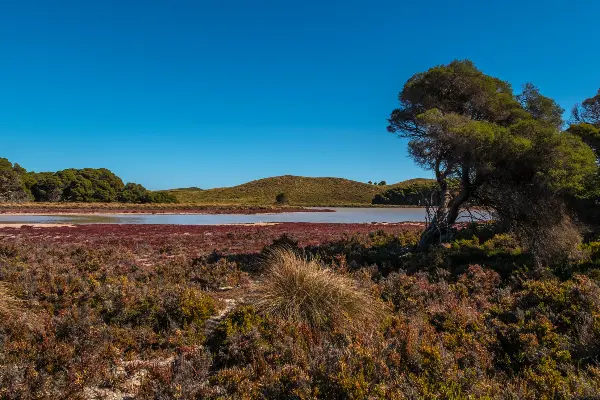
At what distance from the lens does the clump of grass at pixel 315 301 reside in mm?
5543

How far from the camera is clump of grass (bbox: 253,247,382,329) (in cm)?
554

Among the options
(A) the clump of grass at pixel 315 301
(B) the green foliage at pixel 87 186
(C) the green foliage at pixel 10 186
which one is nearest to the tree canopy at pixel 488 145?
(A) the clump of grass at pixel 315 301

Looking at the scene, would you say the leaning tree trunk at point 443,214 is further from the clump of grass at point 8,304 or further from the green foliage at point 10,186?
the green foliage at point 10,186

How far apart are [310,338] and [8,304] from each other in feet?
17.8

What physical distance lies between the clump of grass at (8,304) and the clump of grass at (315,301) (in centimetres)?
398

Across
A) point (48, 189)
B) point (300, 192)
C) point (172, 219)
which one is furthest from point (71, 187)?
point (300, 192)

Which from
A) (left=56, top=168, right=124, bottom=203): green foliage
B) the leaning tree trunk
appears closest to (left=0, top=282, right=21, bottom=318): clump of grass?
the leaning tree trunk

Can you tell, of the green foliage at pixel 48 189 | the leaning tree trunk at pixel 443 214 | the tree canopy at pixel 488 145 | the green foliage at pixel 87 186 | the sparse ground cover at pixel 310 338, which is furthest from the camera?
the green foliage at pixel 87 186

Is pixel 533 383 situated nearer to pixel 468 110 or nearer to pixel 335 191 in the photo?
pixel 468 110

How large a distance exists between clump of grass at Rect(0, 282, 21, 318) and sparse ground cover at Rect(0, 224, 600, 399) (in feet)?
0.09

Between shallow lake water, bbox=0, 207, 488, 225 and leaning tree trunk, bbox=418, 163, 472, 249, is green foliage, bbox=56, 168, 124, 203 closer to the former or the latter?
shallow lake water, bbox=0, 207, 488, 225

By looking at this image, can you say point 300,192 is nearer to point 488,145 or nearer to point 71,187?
point 71,187

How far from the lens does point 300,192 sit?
137625mm

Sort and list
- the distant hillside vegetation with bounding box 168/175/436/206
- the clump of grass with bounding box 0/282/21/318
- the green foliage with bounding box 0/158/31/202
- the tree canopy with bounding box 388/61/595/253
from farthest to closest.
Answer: the distant hillside vegetation with bounding box 168/175/436/206 < the green foliage with bounding box 0/158/31/202 < the tree canopy with bounding box 388/61/595/253 < the clump of grass with bounding box 0/282/21/318
